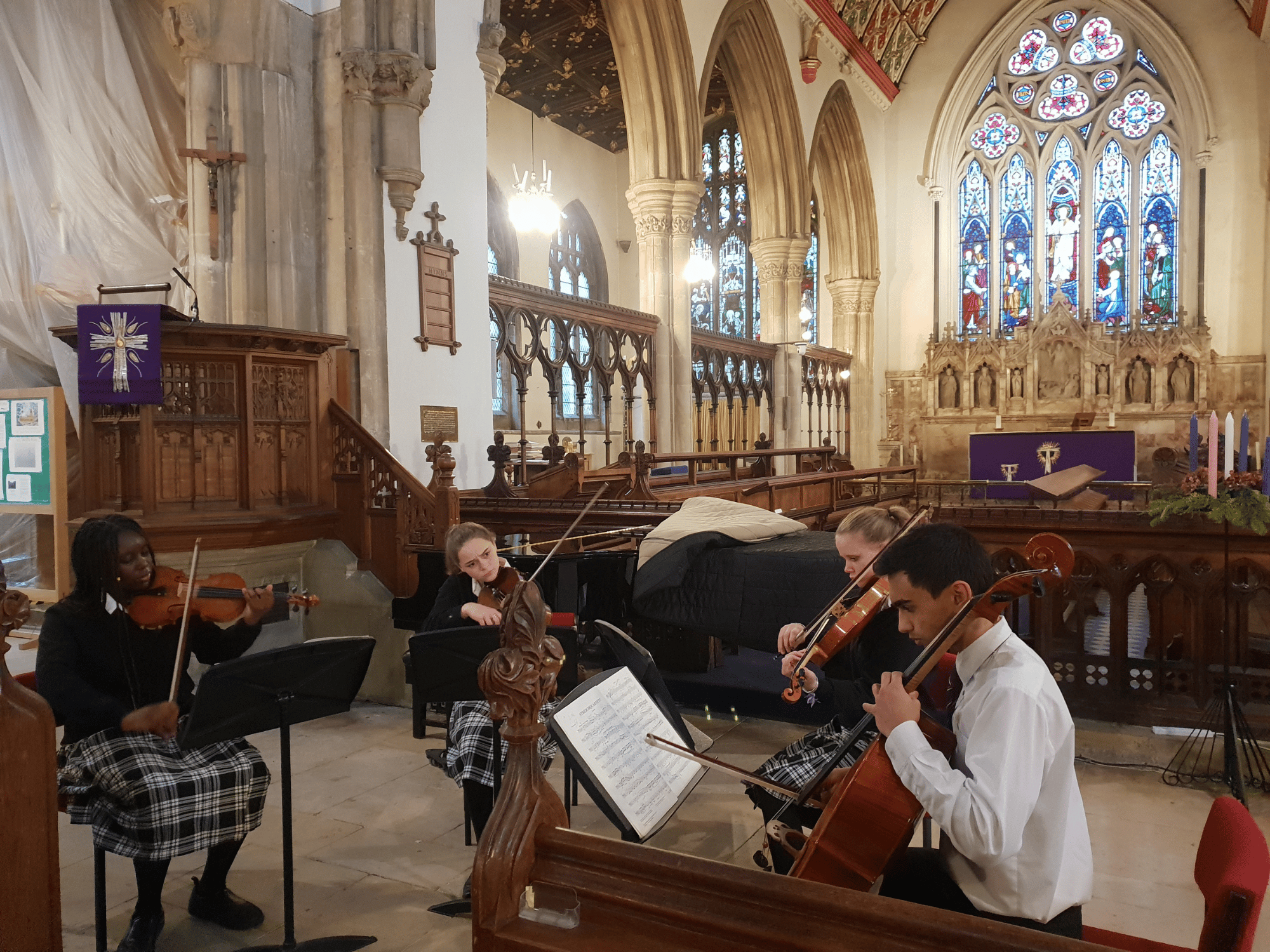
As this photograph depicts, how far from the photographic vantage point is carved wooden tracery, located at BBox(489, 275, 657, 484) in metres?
8.70

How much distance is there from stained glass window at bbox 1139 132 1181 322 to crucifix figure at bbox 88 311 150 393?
624 inches

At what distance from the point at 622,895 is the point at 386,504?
4.42 m

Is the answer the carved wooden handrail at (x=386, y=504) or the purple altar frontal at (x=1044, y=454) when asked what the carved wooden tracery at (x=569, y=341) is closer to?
the carved wooden handrail at (x=386, y=504)

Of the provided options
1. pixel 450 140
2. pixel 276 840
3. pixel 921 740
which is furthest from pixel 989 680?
pixel 450 140

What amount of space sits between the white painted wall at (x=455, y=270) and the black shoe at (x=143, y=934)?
443 centimetres

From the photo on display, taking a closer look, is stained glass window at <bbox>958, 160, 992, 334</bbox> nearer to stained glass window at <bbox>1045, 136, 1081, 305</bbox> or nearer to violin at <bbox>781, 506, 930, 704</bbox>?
stained glass window at <bbox>1045, 136, 1081, 305</bbox>

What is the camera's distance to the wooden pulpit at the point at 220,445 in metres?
4.88

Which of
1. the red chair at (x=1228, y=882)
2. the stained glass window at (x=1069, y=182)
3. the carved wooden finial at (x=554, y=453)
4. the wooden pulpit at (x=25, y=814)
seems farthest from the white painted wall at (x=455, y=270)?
the stained glass window at (x=1069, y=182)

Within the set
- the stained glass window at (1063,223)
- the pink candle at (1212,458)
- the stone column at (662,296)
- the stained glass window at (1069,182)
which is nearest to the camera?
the pink candle at (1212,458)

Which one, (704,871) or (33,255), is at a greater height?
(33,255)

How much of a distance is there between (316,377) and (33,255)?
7.60ft

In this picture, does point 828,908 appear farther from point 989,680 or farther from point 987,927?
point 989,680

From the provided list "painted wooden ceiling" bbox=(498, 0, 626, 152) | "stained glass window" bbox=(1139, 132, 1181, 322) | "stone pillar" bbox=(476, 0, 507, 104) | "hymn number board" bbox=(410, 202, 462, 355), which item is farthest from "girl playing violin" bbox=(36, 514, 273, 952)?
"stained glass window" bbox=(1139, 132, 1181, 322)

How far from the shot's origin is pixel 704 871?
119 centimetres
